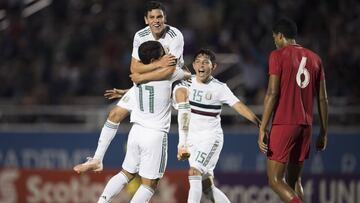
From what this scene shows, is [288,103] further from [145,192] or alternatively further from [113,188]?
[113,188]

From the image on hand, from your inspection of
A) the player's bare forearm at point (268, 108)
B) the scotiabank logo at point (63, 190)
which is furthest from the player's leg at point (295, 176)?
the scotiabank logo at point (63, 190)

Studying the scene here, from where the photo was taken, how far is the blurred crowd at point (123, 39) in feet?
59.3

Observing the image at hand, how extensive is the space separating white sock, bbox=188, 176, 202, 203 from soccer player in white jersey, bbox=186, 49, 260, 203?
0.22 meters

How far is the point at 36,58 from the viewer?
794 inches

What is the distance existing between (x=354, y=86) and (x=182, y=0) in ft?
13.7

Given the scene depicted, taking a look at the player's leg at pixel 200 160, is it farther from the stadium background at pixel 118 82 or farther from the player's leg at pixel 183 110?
the stadium background at pixel 118 82

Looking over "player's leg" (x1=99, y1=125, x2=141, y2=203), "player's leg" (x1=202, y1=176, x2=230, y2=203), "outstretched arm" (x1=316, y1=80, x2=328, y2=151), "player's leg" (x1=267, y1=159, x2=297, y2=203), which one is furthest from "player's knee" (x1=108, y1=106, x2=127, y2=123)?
"outstretched arm" (x1=316, y1=80, x2=328, y2=151)

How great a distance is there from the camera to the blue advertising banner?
17109 mm

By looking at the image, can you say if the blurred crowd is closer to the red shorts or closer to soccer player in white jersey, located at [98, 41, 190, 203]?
the red shorts

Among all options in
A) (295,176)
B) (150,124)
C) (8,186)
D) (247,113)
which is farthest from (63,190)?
(295,176)

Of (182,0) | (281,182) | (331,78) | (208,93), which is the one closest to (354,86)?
(331,78)

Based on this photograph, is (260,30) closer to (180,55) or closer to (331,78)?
(331,78)

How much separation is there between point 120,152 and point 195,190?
6.26m

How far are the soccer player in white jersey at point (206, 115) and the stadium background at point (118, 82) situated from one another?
2.54 meters
